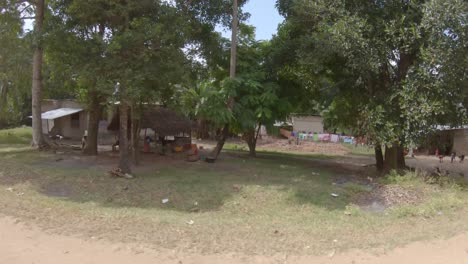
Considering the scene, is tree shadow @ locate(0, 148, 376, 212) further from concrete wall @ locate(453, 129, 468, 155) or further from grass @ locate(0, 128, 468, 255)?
concrete wall @ locate(453, 129, 468, 155)

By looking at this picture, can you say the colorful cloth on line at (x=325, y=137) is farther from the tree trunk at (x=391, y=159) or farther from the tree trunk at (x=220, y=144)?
the tree trunk at (x=391, y=159)

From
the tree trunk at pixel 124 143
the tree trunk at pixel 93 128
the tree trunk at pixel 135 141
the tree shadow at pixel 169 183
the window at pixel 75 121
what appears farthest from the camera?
the window at pixel 75 121

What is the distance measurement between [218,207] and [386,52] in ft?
23.5

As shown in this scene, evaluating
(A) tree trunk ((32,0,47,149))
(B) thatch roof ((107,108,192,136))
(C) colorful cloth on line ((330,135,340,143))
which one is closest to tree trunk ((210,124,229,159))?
(B) thatch roof ((107,108,192,136))

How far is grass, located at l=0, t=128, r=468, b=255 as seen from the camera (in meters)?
6.61

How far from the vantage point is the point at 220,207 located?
973 centimetres

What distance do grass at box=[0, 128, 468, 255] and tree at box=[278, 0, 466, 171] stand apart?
173cm

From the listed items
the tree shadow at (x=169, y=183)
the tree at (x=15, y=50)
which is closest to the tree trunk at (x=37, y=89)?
the tree at (x=15, y=50)

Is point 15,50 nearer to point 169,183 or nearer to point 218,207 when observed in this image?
point 169,183

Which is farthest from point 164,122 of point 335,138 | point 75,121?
point 335,138

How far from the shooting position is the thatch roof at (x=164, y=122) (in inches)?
697

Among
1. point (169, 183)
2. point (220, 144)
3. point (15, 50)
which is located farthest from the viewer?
point (15, 50)

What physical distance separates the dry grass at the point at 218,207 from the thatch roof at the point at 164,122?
3009 millimetres

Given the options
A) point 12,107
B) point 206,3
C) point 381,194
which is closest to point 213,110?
point 206,3
